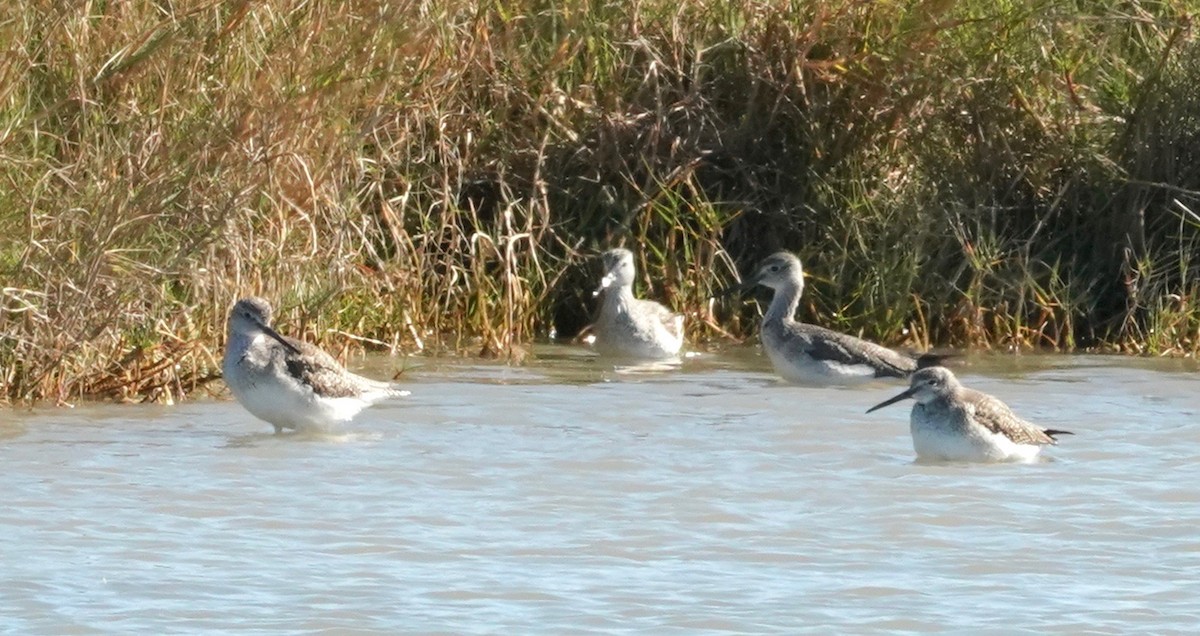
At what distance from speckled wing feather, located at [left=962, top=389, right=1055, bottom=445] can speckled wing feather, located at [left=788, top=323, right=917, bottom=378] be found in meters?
2.15

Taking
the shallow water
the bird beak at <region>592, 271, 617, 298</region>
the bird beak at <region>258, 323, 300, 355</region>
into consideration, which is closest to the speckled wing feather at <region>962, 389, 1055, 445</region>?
the shallow water

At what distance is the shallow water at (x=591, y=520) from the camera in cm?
596

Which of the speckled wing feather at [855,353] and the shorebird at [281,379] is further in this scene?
the speckled wing feather at [855,353]

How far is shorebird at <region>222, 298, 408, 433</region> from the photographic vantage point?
8.61 m

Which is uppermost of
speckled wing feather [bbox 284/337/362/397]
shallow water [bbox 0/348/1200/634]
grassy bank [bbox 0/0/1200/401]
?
grassy bank [bbox 0/0/1200/401]

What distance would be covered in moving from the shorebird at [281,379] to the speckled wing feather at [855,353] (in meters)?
2.69

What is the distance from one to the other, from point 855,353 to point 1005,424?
2.48 metres

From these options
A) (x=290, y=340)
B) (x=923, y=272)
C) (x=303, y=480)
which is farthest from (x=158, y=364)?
(x=923, y=272)

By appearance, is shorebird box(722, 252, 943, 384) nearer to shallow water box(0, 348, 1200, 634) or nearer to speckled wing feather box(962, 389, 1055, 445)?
shallow water box(0, 348, 1200, 634)

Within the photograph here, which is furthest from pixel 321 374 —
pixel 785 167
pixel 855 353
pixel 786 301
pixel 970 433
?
pixel 785 167

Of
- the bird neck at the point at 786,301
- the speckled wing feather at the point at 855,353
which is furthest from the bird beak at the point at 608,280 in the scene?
the speckled wing feather at the point at 855,353

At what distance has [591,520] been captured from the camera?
715 centimetres

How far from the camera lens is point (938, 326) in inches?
Answer: 468

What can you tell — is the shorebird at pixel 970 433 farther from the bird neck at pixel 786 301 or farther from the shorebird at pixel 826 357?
the bird neck at pixel 786 301
